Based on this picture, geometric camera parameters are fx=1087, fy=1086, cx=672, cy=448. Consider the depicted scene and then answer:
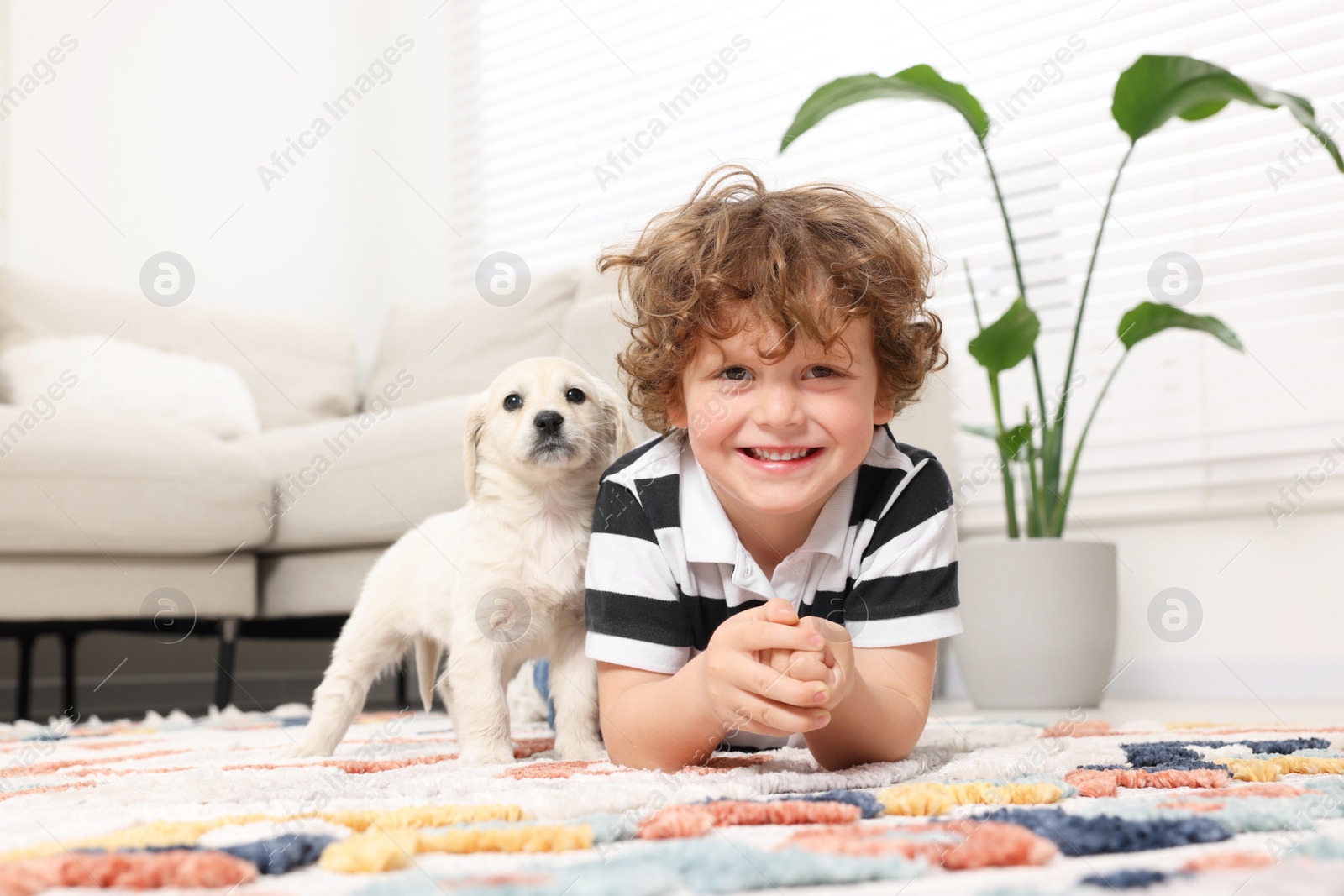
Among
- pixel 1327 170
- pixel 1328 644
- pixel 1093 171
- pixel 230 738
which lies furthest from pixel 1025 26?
pixel 230 738

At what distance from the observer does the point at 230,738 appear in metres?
1.62

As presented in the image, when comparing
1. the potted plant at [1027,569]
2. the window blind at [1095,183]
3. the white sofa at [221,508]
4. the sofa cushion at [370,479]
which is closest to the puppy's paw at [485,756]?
the white sofa at [221,508]

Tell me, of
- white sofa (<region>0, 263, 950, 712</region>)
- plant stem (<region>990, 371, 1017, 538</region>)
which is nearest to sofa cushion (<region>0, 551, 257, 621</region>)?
white sofa (<region>0, 263, 950, 712</region>)

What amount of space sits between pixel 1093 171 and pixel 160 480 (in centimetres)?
223

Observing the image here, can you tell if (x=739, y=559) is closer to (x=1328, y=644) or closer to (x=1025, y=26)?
(x=1328, y=644)

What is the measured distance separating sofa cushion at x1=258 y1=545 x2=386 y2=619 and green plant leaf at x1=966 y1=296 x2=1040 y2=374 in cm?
127

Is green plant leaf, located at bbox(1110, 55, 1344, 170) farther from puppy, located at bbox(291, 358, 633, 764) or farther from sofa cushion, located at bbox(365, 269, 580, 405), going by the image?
sofa cushion, located at bbox(365, 269, 580, 405)

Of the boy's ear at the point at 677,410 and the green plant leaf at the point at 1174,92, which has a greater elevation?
the green plant leaf at the point at 1174,92

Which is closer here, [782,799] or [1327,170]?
[782,799]

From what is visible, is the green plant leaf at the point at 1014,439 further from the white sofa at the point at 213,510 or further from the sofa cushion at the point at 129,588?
the sofa cushion at the point at 129,588

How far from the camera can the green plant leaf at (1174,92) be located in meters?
1.82

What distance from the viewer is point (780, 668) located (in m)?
0.80

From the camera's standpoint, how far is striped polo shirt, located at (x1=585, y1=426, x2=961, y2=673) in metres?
1.06

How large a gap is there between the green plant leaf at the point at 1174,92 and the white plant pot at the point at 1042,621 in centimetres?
80
